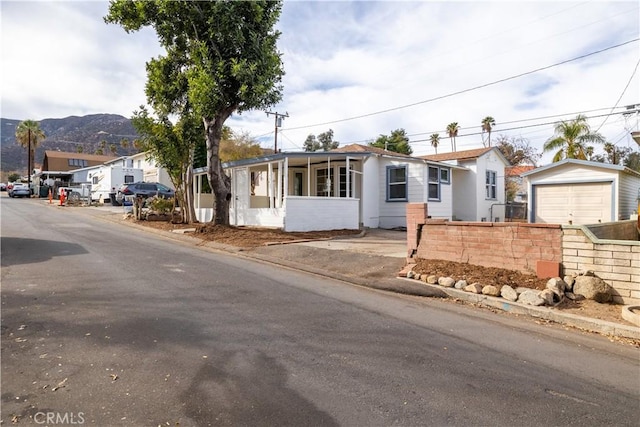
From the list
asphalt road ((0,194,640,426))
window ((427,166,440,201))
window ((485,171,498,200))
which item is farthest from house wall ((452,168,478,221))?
asphalt road ((0,194,640,426))

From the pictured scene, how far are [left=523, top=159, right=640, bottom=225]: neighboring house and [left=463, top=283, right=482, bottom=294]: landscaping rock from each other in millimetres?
9374

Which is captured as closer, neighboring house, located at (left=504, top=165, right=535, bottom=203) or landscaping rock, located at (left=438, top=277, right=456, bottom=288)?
landscaping rock, located at (left=438, top=277, right=456, bottom=288)

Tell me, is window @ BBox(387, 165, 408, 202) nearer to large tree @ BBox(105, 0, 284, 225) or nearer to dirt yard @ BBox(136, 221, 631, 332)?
dirt yard @ BBox(136, 221, 631, 332)

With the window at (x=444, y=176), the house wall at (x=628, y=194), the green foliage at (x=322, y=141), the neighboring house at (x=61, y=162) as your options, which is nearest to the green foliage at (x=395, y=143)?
the green foliage at (x=322, y=141)

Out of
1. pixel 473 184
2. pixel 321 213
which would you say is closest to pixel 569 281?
pixel 321 213

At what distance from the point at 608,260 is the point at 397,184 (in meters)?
12.4

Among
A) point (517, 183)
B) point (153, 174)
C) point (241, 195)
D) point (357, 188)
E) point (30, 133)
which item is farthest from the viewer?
point (30, 133)

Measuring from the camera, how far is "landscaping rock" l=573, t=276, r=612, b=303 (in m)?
6.05

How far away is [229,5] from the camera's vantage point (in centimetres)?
1356

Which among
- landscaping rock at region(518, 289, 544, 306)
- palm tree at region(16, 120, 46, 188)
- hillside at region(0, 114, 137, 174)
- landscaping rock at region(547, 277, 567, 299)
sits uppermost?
hillside at region(0, 114, 137, 174)

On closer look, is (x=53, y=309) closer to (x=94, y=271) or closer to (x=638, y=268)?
(x=94, y=271)

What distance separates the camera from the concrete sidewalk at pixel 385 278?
5.37 m

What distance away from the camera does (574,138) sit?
23906 mm

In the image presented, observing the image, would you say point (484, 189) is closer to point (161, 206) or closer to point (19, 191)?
point (161, 206)
